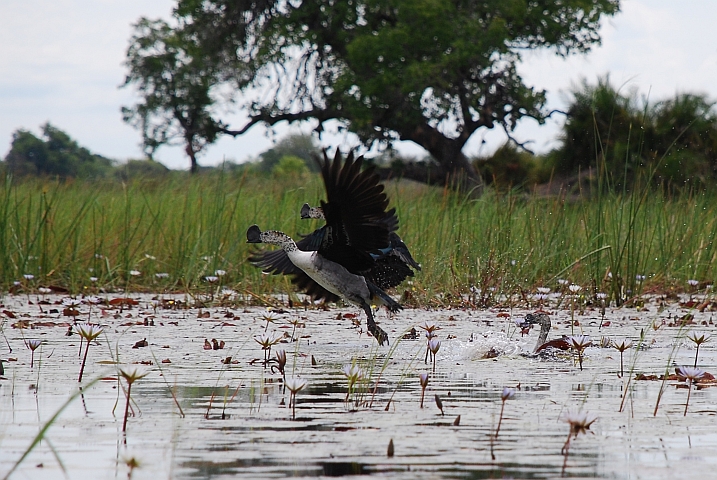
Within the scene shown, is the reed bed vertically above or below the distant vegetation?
below

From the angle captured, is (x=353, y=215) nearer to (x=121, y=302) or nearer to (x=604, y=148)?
(x=121, y=302)

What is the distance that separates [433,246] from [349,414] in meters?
5.20

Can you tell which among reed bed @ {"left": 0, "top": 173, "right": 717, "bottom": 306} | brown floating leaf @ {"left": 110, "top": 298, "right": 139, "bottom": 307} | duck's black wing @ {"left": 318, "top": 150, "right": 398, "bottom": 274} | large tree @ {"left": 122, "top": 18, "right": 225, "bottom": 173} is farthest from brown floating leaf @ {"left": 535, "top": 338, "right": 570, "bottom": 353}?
large tree @ {"left": 122, "top": 18, "right": 225, "bottom": 173}

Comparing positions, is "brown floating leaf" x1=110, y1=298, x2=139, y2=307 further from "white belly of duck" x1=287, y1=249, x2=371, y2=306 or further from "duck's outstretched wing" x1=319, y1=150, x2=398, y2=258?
"duck's outstretched wing" x1=319, y1=150, x2=398, y2=258

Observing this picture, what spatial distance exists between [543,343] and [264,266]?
214cm

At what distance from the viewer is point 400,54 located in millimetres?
22172

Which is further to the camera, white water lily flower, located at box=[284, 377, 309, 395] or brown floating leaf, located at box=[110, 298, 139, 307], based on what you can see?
brown floating leaf, located at box=[110, 298, 139, 307]

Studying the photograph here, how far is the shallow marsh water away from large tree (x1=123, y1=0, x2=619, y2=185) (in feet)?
54.8

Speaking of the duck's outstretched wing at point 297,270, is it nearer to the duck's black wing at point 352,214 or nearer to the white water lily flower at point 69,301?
the duck's black wing at point 352,214

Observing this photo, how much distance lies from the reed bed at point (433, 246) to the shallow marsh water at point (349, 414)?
2093mm

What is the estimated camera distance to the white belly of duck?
209 inches

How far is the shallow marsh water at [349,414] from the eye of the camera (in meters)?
2.50

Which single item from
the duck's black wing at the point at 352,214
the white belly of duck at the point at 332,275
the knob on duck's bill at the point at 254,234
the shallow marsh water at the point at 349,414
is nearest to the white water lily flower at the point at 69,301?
the shallow marsh water at the point at 349,414

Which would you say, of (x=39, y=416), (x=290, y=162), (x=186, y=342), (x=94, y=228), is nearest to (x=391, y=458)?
(x=39, y=416)
